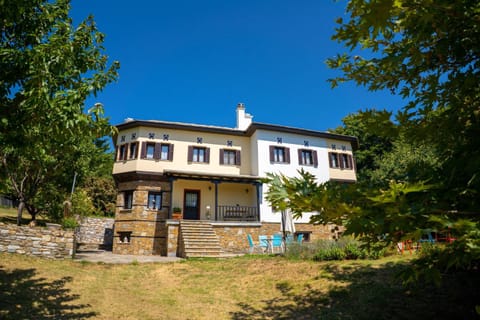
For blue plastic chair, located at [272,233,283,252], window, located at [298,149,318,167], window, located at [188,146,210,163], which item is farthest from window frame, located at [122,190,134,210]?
window, located at [298,149,318,167]

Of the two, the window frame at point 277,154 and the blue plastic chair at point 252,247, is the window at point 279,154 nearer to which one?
the window frame at point 277,154

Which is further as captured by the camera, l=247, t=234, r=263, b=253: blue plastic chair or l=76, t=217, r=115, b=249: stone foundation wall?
l=76, t=217, r=115, b=249: stone foundation wall

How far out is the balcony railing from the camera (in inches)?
723

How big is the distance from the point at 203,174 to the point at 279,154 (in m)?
5.72

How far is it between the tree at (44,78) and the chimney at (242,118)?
16.4 m

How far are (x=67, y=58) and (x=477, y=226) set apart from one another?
5423 mm

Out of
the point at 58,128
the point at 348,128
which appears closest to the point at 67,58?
the point at 58,128

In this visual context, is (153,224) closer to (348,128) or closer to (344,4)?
(344,4)

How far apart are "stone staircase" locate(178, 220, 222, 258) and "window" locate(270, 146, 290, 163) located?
21.1 feet

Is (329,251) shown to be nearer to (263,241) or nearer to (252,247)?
(252,247)

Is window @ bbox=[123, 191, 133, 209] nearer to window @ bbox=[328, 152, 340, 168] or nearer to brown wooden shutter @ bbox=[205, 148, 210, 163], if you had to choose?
brown wooden shutter @ bbox=[205, 148, 210, 163]

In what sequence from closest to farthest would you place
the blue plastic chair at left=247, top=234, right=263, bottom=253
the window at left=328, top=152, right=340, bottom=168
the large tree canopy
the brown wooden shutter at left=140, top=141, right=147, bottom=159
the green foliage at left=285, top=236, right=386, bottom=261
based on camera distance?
the large tree canopy → the green foliage at left=285, top=236, right=386, bottom=261 → the blue plastic chair at left=247, top=234, right=263, bottom=253 → the brown wooden shutter at left=140, top=141, right=147, bottom=159 → the window at left=328, top=152, right=340, bottom=168

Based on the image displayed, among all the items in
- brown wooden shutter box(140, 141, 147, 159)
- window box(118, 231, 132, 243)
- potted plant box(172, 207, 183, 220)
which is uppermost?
brown wooden shutter box(140, 141, 147, 159)

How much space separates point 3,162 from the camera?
16.6 feet
